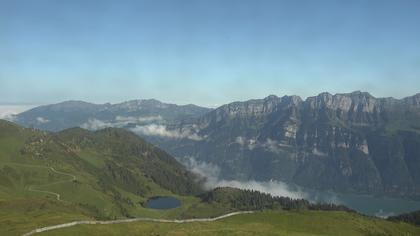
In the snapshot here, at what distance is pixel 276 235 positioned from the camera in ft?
589

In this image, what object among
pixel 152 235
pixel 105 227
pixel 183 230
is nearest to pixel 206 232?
pixel 183 230

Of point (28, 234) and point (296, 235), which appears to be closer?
point (28, 234)

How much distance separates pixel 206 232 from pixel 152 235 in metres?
19.9

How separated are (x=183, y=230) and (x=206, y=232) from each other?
8145 millimetres

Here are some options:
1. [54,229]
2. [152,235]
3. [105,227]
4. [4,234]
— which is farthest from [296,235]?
[4,234]

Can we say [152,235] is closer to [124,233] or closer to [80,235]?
[124,233]

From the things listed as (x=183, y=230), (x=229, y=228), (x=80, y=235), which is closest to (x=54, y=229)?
(x=80, y=235)

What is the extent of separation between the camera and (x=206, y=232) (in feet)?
582

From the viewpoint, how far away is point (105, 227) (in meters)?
179

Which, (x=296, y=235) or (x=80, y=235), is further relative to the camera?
(x=296, y=235)

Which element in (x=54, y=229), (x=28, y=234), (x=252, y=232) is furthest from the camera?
(x=252, y=232)

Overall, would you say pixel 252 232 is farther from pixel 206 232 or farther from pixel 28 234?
pixel 28 234

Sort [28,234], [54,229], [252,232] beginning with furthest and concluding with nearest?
[252,232] → [54,229] → [28,234]

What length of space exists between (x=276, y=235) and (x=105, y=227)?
190 feet
